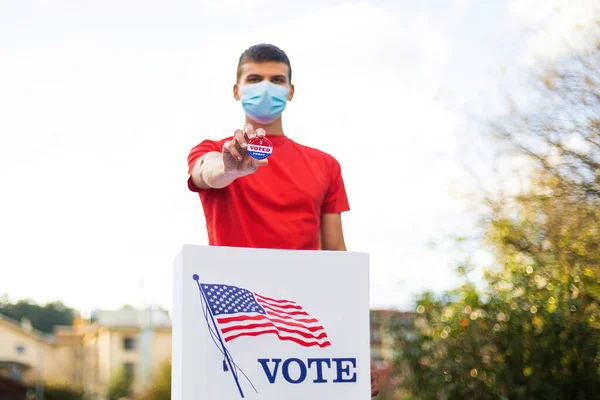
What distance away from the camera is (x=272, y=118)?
2852 mm

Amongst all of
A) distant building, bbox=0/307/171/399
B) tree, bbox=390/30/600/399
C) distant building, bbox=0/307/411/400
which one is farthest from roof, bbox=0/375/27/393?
tree, bbox=390/30/600/399

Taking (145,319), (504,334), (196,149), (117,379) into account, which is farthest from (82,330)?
(196,149)

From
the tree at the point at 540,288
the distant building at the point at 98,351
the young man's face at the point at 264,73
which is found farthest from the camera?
the distant building at the point at 98,351

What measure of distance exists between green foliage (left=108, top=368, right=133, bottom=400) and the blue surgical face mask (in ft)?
176

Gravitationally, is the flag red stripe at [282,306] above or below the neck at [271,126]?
below

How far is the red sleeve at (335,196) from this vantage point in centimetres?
283

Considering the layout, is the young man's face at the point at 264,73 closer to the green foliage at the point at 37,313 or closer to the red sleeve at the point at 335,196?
the red sleeve at the point at 335,196

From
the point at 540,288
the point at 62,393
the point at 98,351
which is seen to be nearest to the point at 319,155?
the point at 540,288

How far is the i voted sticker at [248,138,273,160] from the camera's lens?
2.12 metres

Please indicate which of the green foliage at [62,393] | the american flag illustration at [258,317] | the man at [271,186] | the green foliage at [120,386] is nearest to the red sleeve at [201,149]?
the man at [271,186]

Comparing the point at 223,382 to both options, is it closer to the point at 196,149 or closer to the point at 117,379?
the point at 196,149

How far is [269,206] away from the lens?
8.64 feet

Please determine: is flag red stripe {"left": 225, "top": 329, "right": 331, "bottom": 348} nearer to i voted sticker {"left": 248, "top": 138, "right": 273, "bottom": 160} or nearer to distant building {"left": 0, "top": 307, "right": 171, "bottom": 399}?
i voted sticker {"left": 248, "top": 138, "right": 273, "bottom": 160}

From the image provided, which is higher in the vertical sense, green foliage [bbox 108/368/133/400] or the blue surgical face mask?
the blue surgical face mask
